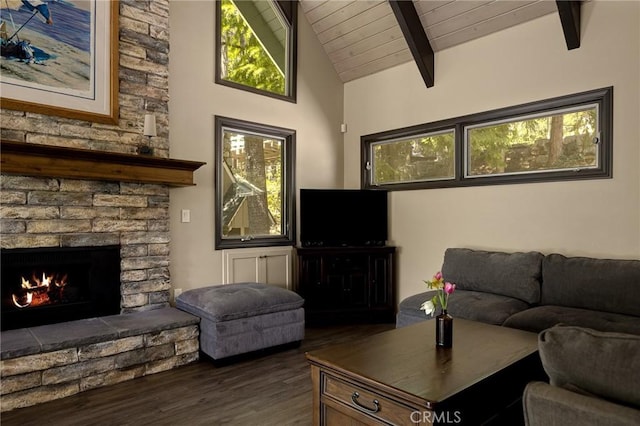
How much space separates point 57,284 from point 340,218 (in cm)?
280

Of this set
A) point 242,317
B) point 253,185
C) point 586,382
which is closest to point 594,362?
point 586,382

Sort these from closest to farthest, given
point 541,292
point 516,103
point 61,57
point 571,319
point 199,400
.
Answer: point 199,400, point 571,319, point 61,57, point 541,292, point 516,103

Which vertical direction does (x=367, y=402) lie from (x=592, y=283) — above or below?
below

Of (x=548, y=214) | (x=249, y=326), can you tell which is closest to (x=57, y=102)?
(x=249, y=326)

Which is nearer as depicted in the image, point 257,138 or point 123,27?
point 123,27

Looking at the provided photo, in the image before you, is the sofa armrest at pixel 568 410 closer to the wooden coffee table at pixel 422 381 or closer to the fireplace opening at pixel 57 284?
the wooden coffee table at pixel 422 381

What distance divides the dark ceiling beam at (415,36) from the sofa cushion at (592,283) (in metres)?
2.34

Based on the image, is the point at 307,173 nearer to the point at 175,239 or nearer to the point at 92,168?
the point at 175,239

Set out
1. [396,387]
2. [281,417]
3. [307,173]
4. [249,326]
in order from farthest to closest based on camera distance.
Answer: [307,173], [249,326], [281,417], [396,387]

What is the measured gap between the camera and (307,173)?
5.00 meters

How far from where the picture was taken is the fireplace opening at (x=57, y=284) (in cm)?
295

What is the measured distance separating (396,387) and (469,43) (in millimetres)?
3817

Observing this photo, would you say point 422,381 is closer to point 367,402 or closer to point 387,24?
point 367,402

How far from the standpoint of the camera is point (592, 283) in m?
3.00
